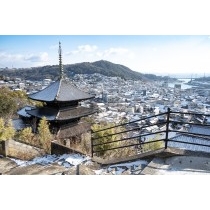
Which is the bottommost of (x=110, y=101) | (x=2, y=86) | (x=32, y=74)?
(x=110, y=101)

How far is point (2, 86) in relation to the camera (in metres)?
25.0

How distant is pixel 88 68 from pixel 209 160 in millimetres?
17122

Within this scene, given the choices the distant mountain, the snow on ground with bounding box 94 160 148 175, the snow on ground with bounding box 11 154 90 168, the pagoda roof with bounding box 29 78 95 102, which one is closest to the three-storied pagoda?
the pagoda roof with bounding box 29 78 95 102

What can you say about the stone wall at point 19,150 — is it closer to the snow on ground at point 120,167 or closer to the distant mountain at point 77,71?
the snow on ground at point 120,167

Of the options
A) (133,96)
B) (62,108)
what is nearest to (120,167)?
(62,108)

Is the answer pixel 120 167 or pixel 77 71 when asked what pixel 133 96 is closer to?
pixel 77 71

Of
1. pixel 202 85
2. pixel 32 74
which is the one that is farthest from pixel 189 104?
pixel 32 74

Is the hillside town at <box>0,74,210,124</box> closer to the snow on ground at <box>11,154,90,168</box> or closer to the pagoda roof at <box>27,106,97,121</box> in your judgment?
the pagoda roof at <box>27,106,97,121</box>

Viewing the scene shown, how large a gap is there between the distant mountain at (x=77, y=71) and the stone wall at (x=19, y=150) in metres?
7.61

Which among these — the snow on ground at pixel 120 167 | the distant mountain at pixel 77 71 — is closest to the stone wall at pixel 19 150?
the snow on ground at pixel 120 167

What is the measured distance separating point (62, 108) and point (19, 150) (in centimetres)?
413

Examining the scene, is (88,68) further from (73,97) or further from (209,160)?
(209,160)

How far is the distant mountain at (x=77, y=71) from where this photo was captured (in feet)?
52.3

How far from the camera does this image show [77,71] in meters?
18.7
